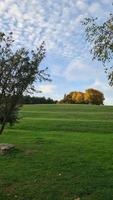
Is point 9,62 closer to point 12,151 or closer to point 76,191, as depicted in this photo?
point 76,191

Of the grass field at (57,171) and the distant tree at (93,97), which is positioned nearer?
the grass field at (57,171)

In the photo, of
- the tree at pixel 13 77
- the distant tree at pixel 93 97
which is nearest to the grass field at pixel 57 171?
the tree at pixel 13 77

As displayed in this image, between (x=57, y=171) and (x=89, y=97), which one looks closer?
(x=57, y=171)

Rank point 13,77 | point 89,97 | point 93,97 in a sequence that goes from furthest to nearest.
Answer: point 89,97, point 93,97, point 13,77

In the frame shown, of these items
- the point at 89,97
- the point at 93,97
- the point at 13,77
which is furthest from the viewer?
the point at 89,97

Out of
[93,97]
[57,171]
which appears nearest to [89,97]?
[93,97]

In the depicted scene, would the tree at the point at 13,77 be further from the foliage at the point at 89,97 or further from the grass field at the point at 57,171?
the foliage at the point at 89,97

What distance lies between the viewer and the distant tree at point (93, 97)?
157 meters

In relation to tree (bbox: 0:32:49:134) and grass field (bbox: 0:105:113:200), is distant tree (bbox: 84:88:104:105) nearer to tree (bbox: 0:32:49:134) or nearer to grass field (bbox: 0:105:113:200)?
grass field (bbox: 0:105:113:200)

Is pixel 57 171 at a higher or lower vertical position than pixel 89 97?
lower

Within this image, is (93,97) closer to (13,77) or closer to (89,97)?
(89,97)

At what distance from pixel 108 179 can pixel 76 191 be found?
7.57 feet

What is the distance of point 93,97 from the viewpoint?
6299 inches

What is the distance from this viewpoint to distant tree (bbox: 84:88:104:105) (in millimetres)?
157250
